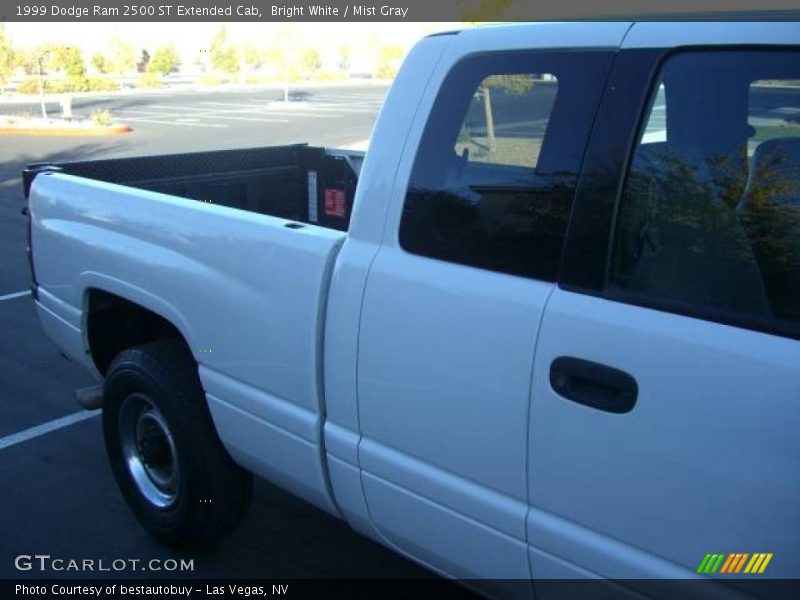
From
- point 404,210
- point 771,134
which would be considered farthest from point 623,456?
point 404,210

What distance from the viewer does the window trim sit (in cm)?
193

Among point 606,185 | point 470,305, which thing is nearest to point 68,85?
point 470,305

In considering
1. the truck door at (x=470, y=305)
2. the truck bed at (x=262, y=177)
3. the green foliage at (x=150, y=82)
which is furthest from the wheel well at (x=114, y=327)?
the green foliage at (x=150, y=82)

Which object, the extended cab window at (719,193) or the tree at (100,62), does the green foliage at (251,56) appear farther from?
the extended cab window at (719,193)

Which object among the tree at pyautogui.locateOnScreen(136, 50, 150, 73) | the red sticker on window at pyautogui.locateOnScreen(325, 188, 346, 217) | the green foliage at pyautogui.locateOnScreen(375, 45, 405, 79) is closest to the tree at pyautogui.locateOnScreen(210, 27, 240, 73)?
the tree at pyautogui.locateOnScreen(136, 50, 150, 73)

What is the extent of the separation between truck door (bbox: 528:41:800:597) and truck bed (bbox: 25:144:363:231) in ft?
10.2

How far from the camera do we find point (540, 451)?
201 centimetres

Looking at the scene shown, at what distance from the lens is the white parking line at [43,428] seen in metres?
4.46

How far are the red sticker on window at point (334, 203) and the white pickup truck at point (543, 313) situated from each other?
6.82 feet

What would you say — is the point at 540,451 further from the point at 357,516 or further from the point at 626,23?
the point at 626,23

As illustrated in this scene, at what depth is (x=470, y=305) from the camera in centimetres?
215

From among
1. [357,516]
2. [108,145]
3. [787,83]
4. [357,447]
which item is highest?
[787,83]

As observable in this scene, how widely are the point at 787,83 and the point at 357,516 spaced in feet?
5.75

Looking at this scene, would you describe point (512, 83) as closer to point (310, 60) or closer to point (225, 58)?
point (310, 60)
